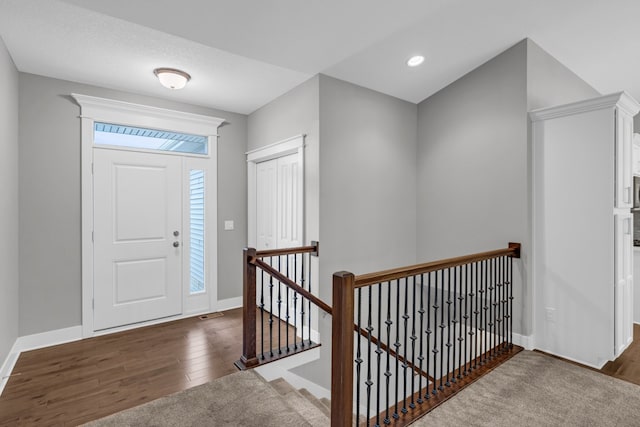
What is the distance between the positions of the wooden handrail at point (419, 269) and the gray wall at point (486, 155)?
0.81 feet

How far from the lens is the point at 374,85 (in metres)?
3.59

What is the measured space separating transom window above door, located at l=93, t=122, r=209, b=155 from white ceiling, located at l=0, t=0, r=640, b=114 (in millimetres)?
432

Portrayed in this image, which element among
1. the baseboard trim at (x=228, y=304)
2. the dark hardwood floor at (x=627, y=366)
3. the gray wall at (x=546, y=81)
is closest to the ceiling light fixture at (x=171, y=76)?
the baseboard trim at (x=228, y=304)

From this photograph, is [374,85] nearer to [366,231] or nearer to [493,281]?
[366,231]

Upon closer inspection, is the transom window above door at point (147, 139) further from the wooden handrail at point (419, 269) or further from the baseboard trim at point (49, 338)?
the wooden handrail at point (419, 269)

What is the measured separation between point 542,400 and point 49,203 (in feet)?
14.6

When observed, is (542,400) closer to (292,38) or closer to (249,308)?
(249,308)

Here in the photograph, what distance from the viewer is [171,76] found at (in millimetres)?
3113

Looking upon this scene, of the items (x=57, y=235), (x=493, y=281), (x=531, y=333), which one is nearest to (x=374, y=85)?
(x=493, y=281)

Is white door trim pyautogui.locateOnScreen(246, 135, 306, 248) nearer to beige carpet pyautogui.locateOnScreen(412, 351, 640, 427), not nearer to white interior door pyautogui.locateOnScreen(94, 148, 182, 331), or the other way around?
white interior door pyautogui.locateOnScreen(94, 148, 182, 331)

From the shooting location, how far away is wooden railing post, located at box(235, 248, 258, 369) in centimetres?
269

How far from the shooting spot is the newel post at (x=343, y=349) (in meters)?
1.71

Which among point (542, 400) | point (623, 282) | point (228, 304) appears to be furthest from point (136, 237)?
point (623, 282)

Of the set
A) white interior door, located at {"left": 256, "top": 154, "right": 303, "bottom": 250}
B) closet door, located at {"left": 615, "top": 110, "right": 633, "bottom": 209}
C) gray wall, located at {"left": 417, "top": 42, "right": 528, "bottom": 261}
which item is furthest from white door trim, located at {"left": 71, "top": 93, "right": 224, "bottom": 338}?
closet door, located at {"left": 615, "top": 110, "right": 633, "bottom": 209}
